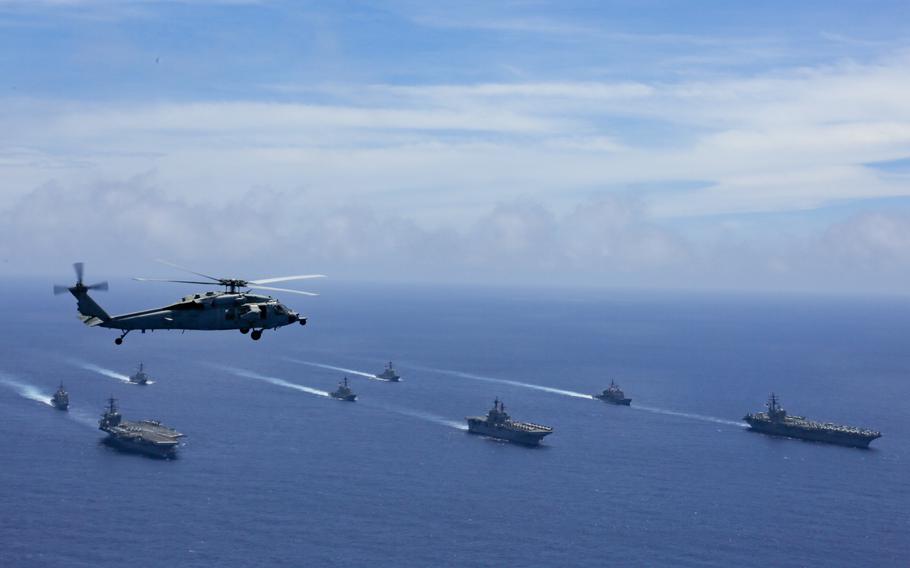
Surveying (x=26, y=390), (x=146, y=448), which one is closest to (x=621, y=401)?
(x=146, y=448)

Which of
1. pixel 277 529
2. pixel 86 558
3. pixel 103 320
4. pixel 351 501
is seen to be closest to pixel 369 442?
pixel 351 501

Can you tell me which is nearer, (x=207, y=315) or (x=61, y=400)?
(x=207, y=315)

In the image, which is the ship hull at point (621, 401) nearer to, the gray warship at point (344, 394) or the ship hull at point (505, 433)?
the ship hull at point (505, 433)

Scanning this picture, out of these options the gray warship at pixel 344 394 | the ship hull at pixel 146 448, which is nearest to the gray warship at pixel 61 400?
the ship hull at pixel 146 448

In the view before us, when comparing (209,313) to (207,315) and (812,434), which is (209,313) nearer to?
(207,315)

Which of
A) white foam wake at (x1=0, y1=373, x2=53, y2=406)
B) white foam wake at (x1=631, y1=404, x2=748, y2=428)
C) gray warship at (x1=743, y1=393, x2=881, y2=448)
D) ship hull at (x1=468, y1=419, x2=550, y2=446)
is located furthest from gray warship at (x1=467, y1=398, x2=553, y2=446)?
white foam wake at (x1=0, y1=373, x2=53, y2=406)

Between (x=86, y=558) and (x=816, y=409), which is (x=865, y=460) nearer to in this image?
(x=816, y=409)
